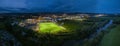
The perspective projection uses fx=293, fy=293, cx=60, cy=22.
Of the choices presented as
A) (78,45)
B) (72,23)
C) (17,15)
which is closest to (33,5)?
(17,15)

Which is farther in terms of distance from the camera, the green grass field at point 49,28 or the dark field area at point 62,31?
the green grass field at point 49,28

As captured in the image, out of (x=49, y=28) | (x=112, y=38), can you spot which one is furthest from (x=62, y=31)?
(x=112, y=38)

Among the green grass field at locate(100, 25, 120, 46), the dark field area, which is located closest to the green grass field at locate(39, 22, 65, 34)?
the dark field area

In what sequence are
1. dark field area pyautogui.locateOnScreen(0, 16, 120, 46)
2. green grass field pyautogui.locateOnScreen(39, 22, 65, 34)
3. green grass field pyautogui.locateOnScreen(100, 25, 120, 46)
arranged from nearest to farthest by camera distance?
dark field area pyautogui.locateOnScreen(0, 16, 120, 46), green grass field pyautogui.locateOnScreen(100, 25, 120, 46), green grass field pyautogui.locateOnScreen(39, 22, 65, 34)

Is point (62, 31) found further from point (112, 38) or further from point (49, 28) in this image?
point (112, 38)

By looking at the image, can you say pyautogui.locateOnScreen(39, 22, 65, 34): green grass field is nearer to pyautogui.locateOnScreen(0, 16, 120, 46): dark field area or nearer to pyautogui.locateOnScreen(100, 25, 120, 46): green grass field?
pyautogui.locateOnScreen(0, 16, 120, 46): dark field area

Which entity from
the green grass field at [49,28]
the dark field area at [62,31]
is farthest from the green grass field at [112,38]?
the green grass field at [49,28]

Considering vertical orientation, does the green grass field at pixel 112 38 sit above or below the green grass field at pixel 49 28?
below

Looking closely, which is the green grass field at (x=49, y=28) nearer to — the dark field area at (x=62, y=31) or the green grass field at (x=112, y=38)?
the dark field area at (x=62, y=31)
